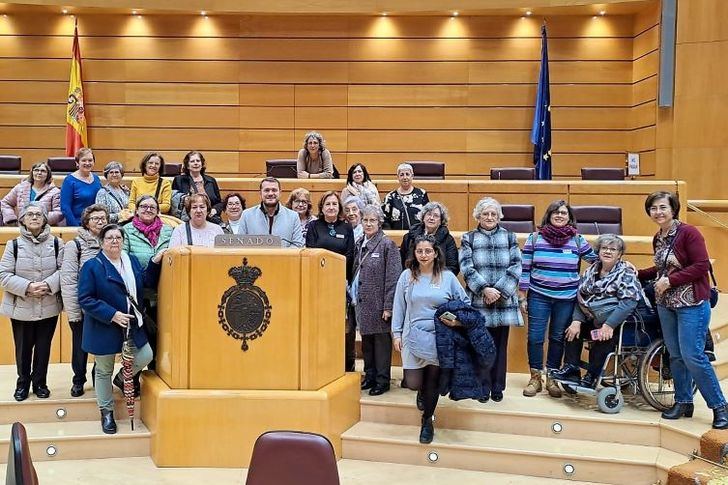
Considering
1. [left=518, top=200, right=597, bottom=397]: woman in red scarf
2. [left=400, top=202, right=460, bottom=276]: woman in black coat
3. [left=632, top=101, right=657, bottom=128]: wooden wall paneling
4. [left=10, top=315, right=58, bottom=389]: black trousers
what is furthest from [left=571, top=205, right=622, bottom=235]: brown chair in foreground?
[left=10, top=315, right=58, bottom=389]: black trousers

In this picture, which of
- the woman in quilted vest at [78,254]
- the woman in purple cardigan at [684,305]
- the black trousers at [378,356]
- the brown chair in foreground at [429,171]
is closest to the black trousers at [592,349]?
the woman in purple cardigan at [684,305]

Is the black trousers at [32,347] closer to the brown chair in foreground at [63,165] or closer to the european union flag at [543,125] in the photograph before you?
the brown chair in foreground at [63,165]

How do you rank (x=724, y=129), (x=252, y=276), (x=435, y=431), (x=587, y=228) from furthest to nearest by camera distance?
(x=724, y=129)
(x=587, y=228)
(x=435, y=431)
(x=252, y=276)

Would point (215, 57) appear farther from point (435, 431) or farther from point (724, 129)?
point (435, 431)

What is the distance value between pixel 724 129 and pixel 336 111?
4.99 metres

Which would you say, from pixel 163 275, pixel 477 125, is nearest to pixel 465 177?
pixel 477 125

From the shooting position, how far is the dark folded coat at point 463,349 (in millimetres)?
4477

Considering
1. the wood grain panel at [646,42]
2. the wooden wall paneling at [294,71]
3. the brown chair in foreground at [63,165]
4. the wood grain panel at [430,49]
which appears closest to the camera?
the brown chair in foreground at [63,165]

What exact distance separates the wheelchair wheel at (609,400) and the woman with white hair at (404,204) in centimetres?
239

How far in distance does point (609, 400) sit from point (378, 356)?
4.76 ft

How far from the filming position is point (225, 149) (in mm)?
11258

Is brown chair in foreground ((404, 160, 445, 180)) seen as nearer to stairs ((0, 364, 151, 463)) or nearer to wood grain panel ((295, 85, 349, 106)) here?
wood grain panel ((295, 85, 349, 106))

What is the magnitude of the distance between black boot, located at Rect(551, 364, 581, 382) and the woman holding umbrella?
98.2 inches

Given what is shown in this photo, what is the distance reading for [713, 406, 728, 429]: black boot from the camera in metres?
4.35
